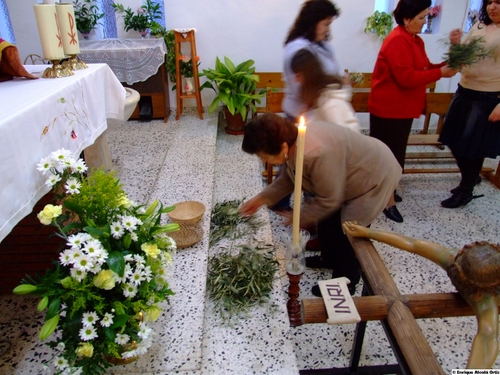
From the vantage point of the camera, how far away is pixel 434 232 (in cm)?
284

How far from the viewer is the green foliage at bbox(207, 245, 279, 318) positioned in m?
1.78

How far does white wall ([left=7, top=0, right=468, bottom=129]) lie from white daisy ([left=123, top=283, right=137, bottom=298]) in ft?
12.3

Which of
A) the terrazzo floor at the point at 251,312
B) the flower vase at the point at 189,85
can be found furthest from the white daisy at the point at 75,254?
the flower vase at the point at 189,85

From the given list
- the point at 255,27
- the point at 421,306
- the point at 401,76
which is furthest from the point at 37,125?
the point at 255,27

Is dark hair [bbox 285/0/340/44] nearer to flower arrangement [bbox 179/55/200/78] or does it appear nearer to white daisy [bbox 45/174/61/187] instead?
white daisy [bbox 45/174/61/187]

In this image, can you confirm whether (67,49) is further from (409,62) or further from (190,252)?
(409,62)

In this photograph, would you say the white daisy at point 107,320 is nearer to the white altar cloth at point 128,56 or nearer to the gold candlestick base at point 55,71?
the gold candlestick base at point 55,71

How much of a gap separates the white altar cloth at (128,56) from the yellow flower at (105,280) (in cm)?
330

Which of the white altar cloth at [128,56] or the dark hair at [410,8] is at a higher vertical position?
the dark hair at [410,8]

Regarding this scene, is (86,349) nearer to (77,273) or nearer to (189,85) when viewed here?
(77,273)

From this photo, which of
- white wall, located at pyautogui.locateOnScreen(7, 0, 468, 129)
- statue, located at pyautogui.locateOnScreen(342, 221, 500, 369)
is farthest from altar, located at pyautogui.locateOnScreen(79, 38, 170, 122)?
statue, located at pyautogui.locateOnScreen(342, 221, 500, 369)

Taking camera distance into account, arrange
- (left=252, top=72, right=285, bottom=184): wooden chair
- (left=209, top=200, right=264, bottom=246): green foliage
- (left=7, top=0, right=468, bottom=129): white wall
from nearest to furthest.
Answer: (left=209, top=200, right=264, bottom=246): green foliage
(left=252, top=72, right=285, bottom=184): wooden chair
(left=7, top=0, right=468, bottom=129): white wall

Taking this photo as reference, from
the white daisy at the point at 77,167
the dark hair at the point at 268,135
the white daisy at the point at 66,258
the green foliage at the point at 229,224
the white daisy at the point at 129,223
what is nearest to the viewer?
the white daisy at the point at 66,258

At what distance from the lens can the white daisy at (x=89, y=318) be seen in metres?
1.11
